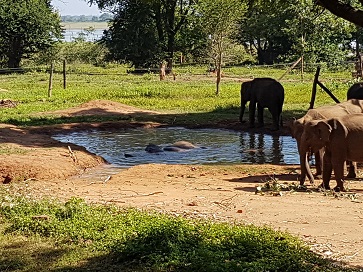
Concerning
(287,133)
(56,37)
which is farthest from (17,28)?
(287,133)

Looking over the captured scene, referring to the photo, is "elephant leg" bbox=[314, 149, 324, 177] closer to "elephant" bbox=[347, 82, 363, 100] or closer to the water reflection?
the water reflection

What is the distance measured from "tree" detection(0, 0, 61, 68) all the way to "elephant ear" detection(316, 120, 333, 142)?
4440 cm

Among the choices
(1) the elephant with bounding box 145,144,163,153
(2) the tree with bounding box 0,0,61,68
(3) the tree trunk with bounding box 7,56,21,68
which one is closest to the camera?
(1) the elephant with bounding box 145,144,163,153

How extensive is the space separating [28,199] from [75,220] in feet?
5.81

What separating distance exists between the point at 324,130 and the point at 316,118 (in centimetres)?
132

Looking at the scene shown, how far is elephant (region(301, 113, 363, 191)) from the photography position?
12.1m

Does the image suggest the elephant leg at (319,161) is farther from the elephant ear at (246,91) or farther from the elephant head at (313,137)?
the elephant ear at (246,91)

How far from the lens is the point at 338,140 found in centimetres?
1219

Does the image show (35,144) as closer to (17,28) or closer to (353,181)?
(353,181)

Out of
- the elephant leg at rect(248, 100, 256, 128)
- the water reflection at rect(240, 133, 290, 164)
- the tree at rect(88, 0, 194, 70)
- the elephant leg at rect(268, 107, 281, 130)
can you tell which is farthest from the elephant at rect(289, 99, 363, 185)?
the tree at rect(88, 0, 194, 70)

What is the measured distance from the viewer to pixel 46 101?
2941 centimetres

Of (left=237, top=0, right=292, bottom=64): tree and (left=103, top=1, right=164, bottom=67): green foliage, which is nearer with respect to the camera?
(left=103, top=1, right=164, bottom=67): green foliage

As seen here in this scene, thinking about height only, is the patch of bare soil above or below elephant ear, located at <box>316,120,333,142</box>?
below

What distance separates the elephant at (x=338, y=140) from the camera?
12.1 m
